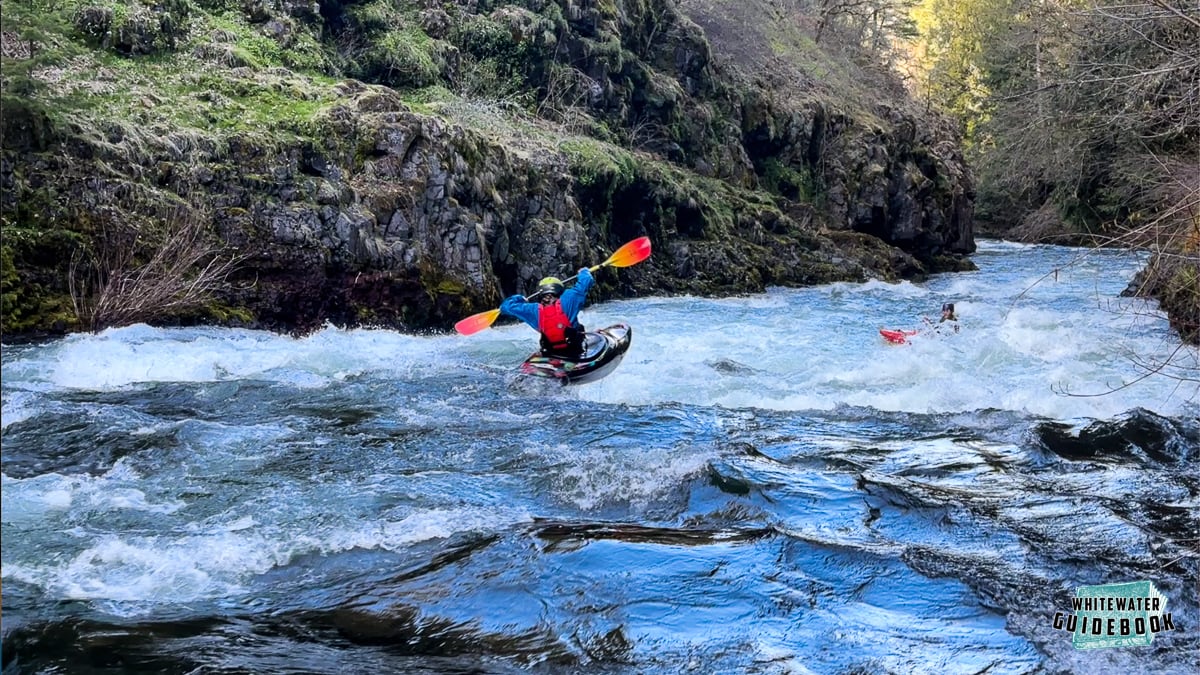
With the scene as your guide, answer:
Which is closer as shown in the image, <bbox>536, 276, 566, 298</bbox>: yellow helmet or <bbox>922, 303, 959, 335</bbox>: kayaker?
<bbox>536, 276, 566, 298</bbox>: yellow helmet

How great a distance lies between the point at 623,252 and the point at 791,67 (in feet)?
51.7

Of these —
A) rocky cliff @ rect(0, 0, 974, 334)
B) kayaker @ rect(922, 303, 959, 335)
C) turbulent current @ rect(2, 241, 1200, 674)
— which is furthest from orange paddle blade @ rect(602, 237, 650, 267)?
kayaker @ rect(922, 303, 959, 335)

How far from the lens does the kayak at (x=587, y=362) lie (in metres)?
8.82

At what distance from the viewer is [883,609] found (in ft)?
13.6

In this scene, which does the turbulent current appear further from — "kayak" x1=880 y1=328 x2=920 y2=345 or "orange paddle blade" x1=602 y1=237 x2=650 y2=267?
"orange paddle blade" x1=602 y1=237 x2=650 y2=267

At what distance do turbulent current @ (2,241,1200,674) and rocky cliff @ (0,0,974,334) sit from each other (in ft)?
4.21

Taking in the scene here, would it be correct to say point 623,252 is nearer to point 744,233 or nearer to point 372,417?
point 372,417

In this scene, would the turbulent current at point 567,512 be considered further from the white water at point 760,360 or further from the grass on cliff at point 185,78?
the grass on cliff at point 185,78

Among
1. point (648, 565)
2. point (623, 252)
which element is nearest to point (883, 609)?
point (648, 565)

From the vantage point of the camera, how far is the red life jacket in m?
9.08

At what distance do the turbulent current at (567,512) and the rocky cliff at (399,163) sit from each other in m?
1.28

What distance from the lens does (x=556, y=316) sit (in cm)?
908

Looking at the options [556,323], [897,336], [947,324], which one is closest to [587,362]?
[556,323]

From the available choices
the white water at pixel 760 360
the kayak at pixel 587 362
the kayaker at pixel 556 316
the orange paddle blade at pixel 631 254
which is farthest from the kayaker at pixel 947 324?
the kayaker at pixel 556 316
